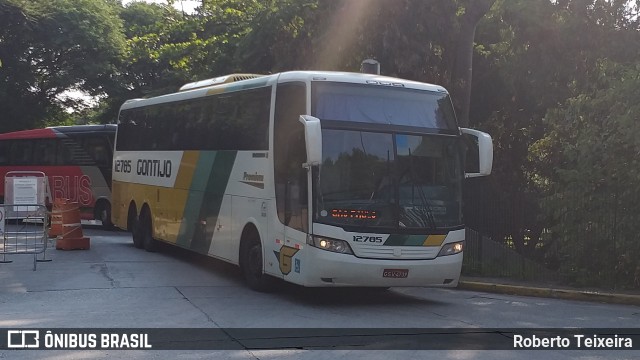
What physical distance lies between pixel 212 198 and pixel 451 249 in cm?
537

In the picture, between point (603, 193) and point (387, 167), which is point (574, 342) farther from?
point (603, 193)

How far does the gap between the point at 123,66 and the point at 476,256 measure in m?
30.3

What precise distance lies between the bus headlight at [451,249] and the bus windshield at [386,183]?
0.96ft

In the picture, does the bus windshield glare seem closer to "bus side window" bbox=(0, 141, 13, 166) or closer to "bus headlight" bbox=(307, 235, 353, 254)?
"bus headlight" bbox=(307, 235, 353, 254)

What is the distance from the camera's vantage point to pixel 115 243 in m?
22.1

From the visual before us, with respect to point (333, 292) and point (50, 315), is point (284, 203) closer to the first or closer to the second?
point (333, 292)

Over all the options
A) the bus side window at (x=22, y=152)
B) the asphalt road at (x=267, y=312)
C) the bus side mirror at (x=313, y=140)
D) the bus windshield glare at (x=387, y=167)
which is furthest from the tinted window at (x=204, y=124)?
the bus side window at (x=22, y=152)

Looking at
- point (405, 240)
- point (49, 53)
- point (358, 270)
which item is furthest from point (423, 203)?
point (49, 53)

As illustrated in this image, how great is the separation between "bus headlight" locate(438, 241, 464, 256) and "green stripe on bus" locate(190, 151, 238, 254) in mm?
4389

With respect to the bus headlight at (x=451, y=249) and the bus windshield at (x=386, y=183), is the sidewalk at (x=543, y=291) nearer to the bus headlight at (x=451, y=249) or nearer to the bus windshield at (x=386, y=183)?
the bus headlight at (x=451, y=249)

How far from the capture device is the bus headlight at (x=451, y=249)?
11.8 metres

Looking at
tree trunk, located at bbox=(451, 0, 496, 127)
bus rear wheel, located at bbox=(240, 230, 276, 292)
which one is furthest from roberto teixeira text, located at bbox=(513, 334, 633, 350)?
tree trunk, located at bbox=(451, 0, 496, 127)

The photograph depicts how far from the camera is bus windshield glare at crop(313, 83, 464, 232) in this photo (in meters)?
11.3

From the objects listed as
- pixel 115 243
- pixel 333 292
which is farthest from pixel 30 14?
pixel 333 292
